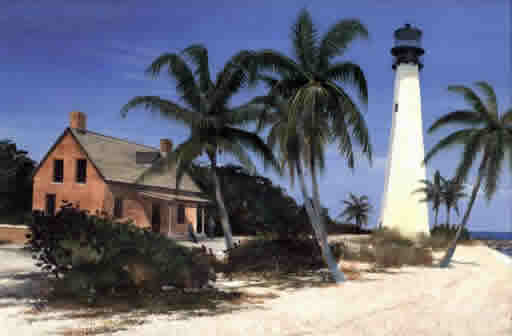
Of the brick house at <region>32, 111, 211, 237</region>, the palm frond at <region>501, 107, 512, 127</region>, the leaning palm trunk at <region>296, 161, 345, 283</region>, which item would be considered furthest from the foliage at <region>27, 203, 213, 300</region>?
the brick house at <region>32, 111, 211, 237</region>

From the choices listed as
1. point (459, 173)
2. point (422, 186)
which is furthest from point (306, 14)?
point (422, 186)

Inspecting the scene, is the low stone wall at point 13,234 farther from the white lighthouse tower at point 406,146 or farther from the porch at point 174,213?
the white lighthouse tower at point 406,146

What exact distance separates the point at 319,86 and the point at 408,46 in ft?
66.0

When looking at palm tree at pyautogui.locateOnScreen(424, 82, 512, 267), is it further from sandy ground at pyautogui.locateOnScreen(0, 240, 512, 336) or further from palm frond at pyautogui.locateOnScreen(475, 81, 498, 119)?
sandy ground at pyautogui.locateOnScreen(0, 240, 512, 336)

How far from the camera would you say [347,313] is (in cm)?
911

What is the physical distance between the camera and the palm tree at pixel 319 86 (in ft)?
44.1

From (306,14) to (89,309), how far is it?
9.43 meters

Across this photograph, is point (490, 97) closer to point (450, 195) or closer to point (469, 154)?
point (469, 154)

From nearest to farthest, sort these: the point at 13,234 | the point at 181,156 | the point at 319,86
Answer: the point at 319,86, the point at 181,156, the point at 13,234

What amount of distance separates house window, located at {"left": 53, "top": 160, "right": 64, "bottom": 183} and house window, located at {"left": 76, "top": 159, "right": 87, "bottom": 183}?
Answer: 0.98 metres

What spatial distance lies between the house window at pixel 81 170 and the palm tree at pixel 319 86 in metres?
17.2

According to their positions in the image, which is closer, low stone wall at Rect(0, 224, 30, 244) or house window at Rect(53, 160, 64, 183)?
low stone wall at Rect(0, 224, 30, 244)

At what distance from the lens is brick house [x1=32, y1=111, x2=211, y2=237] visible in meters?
27.8

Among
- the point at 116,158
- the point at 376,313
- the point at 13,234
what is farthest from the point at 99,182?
the point at 376,313
